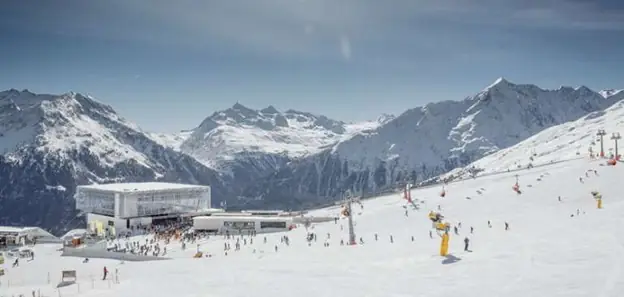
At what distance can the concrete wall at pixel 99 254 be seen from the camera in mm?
58969

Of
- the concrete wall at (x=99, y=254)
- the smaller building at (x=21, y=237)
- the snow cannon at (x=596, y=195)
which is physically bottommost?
the concrete wall at (x=99, y=254)

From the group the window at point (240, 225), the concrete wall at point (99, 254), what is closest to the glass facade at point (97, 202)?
the window at point (240, 225)

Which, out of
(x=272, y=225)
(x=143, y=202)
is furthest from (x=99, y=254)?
(x=143, y=202)

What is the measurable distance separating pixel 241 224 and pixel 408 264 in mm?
52561

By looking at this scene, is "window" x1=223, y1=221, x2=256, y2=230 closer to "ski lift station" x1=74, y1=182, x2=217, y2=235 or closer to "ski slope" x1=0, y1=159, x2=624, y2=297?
"ski slope" x1=0, y1=159, x2=624, y2=297

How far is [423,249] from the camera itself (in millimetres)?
47531

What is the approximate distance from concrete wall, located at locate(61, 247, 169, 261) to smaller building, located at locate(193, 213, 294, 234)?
939 inches

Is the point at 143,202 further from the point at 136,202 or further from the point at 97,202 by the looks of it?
the point at 97,202

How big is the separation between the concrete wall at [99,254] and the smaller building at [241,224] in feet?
78.3

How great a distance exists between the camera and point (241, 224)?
291ft

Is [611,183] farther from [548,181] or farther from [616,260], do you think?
[616,260]

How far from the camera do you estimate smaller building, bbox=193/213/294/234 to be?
8738cm

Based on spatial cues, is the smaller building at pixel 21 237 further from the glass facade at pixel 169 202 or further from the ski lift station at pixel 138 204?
the glass facade at pixel 169 202

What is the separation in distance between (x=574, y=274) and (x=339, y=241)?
34.9m
